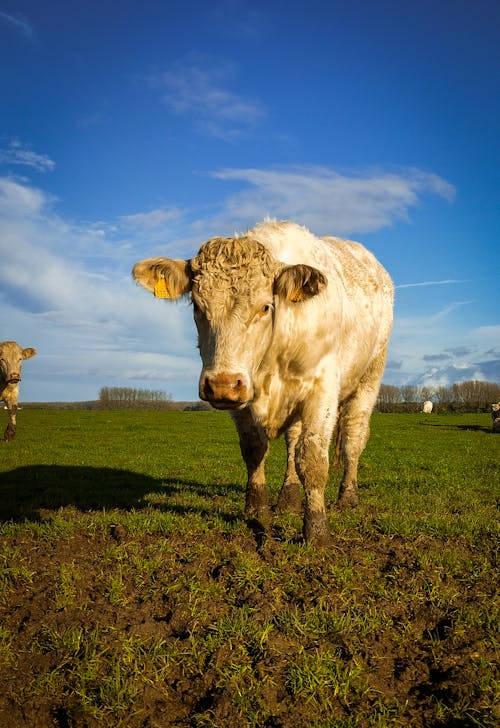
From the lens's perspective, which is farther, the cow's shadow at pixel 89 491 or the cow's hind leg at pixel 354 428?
the cow's shadow at pixel 89 491

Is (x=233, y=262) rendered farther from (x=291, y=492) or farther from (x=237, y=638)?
(x=291, y=492)

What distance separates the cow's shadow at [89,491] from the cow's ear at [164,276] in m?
3.31

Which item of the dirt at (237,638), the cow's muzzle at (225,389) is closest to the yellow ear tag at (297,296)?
the cow's muzzle at (225,389)

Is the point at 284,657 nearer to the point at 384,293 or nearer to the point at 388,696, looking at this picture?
the point at 388,696

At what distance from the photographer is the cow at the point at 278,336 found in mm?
5488

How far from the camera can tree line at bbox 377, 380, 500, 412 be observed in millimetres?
78062

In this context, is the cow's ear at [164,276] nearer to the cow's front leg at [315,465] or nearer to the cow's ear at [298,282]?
the cow's ear at [298,282]

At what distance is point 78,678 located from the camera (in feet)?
12.2

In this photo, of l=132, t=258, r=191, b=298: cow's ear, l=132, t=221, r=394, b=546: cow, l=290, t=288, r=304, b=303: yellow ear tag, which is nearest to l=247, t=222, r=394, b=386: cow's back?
l=132, t=221, r=394, b=546: cow

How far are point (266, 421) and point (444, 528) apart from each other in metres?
2.70

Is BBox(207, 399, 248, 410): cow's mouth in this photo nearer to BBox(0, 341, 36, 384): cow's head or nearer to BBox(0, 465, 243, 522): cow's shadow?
BBox(0, 465, 243, 522): cow's shadow

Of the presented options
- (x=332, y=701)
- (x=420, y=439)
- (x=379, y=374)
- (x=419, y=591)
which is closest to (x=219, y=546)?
(x=419, y=591)

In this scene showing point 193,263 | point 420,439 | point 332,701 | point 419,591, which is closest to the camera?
point 332,701

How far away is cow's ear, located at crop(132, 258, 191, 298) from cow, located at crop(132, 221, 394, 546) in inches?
0.4
